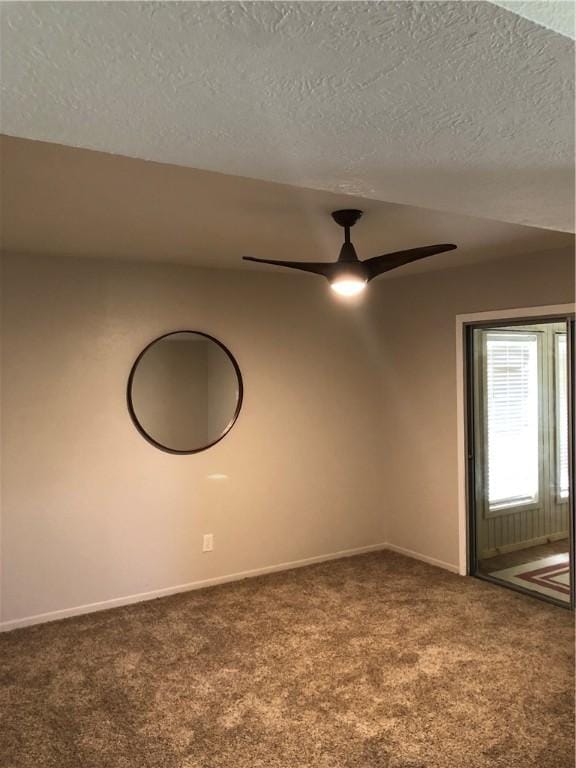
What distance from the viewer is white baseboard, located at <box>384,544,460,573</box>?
4656 millimetres

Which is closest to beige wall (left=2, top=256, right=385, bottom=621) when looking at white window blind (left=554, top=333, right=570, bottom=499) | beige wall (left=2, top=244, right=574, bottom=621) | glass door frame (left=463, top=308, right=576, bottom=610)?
beige wall (left=2, top=244, right=574, bottom=621)

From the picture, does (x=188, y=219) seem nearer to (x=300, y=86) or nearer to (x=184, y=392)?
(x=184, y=392)

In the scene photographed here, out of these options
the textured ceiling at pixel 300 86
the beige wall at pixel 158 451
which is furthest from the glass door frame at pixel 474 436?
the textured ceiling at pixel 300 86

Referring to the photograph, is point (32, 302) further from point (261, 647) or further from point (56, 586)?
point (261, 647)

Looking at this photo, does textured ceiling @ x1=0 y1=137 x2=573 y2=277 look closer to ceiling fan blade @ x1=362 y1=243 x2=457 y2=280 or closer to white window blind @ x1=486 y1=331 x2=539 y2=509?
ceiling fan blade @ x1=362 y1=243 x2=457 y2=280

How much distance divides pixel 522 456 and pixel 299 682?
2.28 metres

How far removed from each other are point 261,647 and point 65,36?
324cm

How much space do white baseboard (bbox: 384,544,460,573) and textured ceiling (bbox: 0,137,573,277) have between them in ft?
7.41

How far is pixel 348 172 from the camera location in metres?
1.40

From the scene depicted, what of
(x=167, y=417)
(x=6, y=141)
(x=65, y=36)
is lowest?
(x=167, y=417)

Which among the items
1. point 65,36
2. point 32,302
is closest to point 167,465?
point 32,302

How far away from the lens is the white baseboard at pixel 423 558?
4656 mm

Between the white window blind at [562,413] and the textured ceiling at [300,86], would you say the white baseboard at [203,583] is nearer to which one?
the white window blind at [562,413]

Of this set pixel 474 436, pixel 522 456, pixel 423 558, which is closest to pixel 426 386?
pixel 474 436
